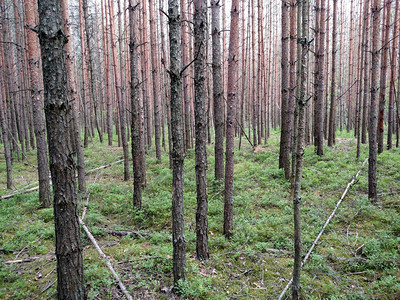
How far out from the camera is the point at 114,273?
4309 mm

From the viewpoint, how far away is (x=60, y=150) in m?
2.93

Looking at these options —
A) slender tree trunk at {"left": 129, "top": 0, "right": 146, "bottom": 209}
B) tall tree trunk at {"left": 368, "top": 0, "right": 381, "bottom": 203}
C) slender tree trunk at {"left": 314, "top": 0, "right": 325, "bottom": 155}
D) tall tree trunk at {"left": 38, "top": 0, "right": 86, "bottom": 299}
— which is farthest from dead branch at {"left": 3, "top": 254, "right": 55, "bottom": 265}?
slender tree trunk at {"left": 314, "top": 0, "right": 325, "bottom": 155}

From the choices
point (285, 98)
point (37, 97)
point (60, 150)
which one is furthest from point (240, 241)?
point (37, 97)

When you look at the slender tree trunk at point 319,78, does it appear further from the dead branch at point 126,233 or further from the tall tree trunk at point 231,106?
the dead branch at point 126,233

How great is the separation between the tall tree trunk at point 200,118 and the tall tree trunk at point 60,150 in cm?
220

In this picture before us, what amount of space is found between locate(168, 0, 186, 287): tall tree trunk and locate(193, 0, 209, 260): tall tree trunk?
80cm

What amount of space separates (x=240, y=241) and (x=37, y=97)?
636 cm

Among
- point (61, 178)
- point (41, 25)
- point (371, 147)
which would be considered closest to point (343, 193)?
point (371, 147)

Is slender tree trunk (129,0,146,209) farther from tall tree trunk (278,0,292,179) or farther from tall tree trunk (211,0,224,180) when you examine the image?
tall tree trunk (278,0,292,179)

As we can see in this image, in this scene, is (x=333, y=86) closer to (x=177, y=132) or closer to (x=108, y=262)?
(x=177, y=132)

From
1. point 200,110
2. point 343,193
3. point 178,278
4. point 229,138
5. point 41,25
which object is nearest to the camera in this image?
point 41,25

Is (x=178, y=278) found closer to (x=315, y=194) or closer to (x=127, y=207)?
(x=127, y=207)

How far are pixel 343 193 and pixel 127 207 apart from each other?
629 centimetres

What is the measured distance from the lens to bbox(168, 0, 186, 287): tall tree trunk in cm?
358
